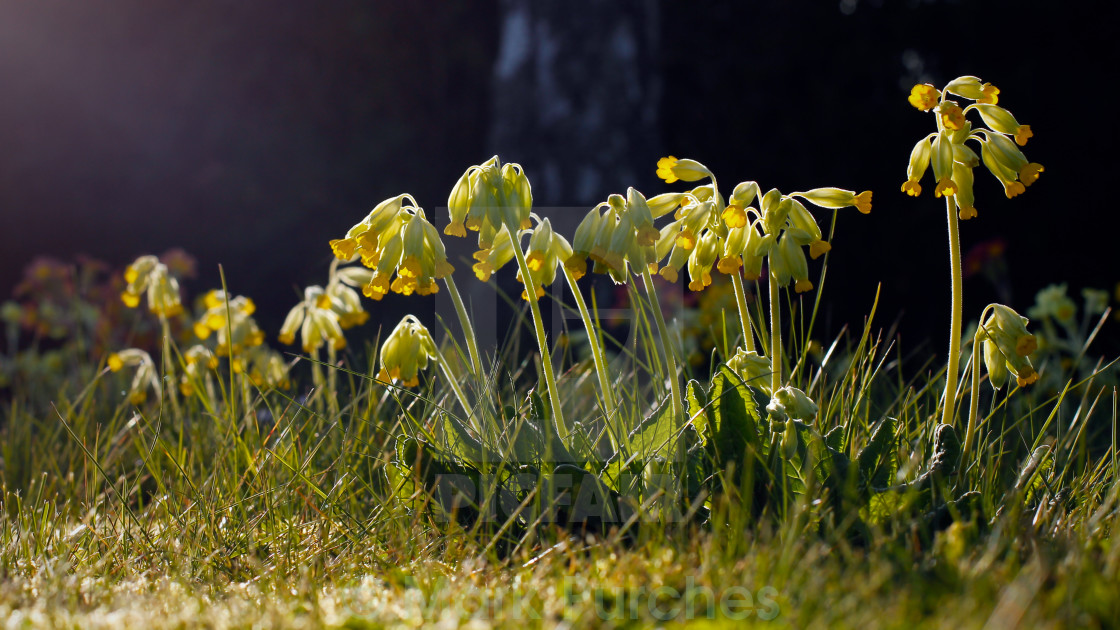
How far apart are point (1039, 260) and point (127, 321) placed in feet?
14.8

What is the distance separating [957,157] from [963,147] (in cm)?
2

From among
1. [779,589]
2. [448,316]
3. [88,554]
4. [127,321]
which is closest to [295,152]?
[127,321]

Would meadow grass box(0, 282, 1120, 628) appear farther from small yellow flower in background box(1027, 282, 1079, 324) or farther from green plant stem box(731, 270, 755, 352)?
small yellow flower in background box(1027, 282, 1079, 324)

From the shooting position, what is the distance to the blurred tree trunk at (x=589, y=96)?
12.3 feet

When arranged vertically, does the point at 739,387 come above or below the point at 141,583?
above

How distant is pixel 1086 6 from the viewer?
3850mm

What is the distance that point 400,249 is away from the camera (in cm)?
142

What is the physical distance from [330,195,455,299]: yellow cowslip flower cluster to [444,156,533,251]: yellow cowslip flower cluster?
0.05 metres

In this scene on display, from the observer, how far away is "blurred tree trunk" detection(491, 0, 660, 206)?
3740 millimetres

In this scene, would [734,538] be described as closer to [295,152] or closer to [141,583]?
[141,583]

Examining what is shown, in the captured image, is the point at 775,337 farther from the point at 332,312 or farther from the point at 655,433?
the point at 332,312

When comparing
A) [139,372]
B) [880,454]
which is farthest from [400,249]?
[139,372]

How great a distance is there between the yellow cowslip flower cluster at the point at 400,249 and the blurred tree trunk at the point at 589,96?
2343 millimetres

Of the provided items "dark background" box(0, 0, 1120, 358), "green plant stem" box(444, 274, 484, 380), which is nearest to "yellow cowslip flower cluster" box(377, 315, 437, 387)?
"green plant stem" box(444, 274, 484, 380)
